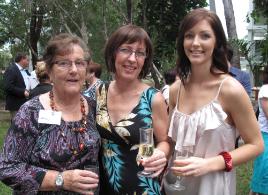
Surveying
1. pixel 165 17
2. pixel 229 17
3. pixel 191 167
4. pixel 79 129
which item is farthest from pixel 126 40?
pixel 165 17

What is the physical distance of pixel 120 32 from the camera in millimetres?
2750

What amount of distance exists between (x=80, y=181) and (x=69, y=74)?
0.62 meters

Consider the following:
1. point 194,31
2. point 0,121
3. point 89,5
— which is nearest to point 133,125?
point 194,31

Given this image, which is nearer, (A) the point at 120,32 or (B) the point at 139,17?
(A) the point at 120,32

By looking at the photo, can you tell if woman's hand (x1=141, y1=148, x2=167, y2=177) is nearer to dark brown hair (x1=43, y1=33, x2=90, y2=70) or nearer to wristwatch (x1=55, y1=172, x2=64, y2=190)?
wristwatch (x1=55, y1=172, x2=64, y2=190)

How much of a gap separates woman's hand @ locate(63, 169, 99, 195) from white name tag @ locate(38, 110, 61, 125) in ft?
0.99

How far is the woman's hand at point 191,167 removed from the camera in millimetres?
2369

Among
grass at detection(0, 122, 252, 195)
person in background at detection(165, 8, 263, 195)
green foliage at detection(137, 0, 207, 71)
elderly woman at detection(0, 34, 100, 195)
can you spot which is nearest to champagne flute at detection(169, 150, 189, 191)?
person in background at detection(165, 8, 263, 195)

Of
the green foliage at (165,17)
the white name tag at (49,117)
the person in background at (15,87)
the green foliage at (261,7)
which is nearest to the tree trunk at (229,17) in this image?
the green foliage at (165,17)

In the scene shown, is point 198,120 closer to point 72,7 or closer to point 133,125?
point 133,125

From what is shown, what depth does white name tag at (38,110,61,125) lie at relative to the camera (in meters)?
2.38

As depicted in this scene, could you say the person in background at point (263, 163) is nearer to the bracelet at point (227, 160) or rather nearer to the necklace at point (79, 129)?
the bracelet at point (227, 160)

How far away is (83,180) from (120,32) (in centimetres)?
101

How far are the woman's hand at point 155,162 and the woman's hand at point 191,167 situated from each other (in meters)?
0.09
